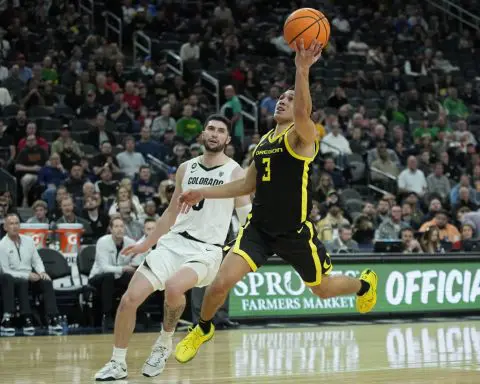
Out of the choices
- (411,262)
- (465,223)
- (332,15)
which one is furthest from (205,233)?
(332,15)

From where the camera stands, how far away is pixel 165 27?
26188 mm

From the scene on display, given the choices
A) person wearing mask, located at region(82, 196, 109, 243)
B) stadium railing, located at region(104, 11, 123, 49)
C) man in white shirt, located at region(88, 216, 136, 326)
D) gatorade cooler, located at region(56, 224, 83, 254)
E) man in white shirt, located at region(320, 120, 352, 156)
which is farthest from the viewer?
stadium railing, located at region(104, 11, 123, 49)

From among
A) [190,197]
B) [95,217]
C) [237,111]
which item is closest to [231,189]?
[190,197]

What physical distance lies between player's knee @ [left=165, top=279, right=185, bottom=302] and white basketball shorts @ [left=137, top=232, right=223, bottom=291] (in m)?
0.10

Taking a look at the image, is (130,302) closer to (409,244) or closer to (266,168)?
(266,168)

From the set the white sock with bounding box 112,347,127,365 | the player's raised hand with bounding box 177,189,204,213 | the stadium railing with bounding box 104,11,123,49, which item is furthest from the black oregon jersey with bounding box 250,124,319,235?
the stadium railing with bounding box 104,11,123,49

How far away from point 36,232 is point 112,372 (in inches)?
301

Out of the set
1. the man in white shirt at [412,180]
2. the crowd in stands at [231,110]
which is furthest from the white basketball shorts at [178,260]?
the man in white shirt at [412,180]

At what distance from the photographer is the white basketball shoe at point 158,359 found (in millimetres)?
8805

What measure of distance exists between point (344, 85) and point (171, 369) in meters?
17.7

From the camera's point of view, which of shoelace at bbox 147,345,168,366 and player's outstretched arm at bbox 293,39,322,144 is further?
shoelace at bbox 147,345,168,366

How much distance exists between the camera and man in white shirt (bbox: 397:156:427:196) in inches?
874

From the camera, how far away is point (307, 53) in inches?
314

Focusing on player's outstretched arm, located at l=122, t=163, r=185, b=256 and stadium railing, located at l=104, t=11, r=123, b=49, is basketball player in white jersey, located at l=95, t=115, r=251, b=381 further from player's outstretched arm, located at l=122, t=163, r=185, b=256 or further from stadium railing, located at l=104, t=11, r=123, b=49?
stadium railing, located at l=104, t=11, r=123, b=49
